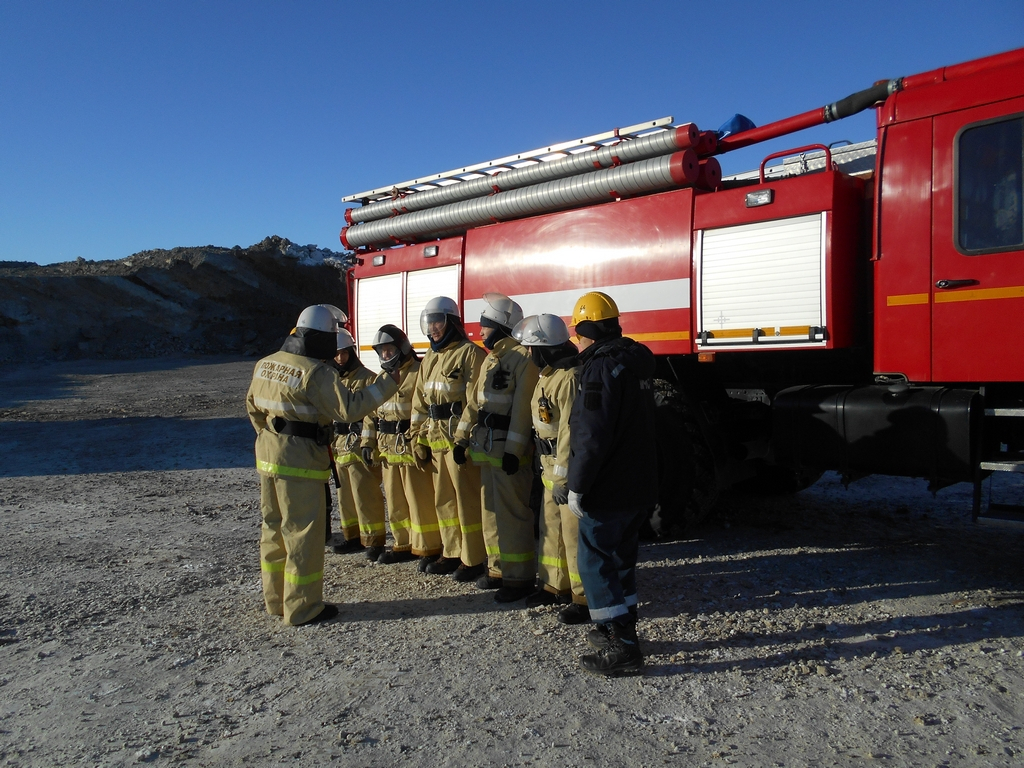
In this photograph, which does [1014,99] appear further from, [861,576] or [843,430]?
[861,576]

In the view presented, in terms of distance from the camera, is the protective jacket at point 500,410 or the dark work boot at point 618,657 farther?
the protective jacket at point 500,410

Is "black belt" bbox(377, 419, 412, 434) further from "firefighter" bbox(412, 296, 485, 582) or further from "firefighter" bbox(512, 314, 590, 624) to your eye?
"firefighter" bbox(512, 314, 590, 624)

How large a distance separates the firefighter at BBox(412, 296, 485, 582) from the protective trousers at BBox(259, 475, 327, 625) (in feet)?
2.94

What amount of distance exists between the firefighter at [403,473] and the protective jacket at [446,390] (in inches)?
8.4

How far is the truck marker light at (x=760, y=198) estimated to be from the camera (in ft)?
15.7

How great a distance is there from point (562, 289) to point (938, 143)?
2.74 metres

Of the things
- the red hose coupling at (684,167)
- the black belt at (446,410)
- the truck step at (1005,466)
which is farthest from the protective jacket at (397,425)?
the truck step at (1005,466)

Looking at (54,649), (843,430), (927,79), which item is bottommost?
(54,649)

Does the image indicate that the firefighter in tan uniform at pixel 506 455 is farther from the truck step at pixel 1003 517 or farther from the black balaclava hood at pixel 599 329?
the truck step at pixel 1003 517

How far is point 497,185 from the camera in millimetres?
6559

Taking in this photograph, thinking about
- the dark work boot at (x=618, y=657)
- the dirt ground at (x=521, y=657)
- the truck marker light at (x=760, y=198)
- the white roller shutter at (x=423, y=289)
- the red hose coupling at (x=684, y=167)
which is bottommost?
the dirt ground at (x=521, y=657)

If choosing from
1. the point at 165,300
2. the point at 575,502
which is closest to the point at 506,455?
the point at 575,502

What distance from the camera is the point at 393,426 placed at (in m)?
5.31

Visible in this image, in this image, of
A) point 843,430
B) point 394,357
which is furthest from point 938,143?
point 394,357
